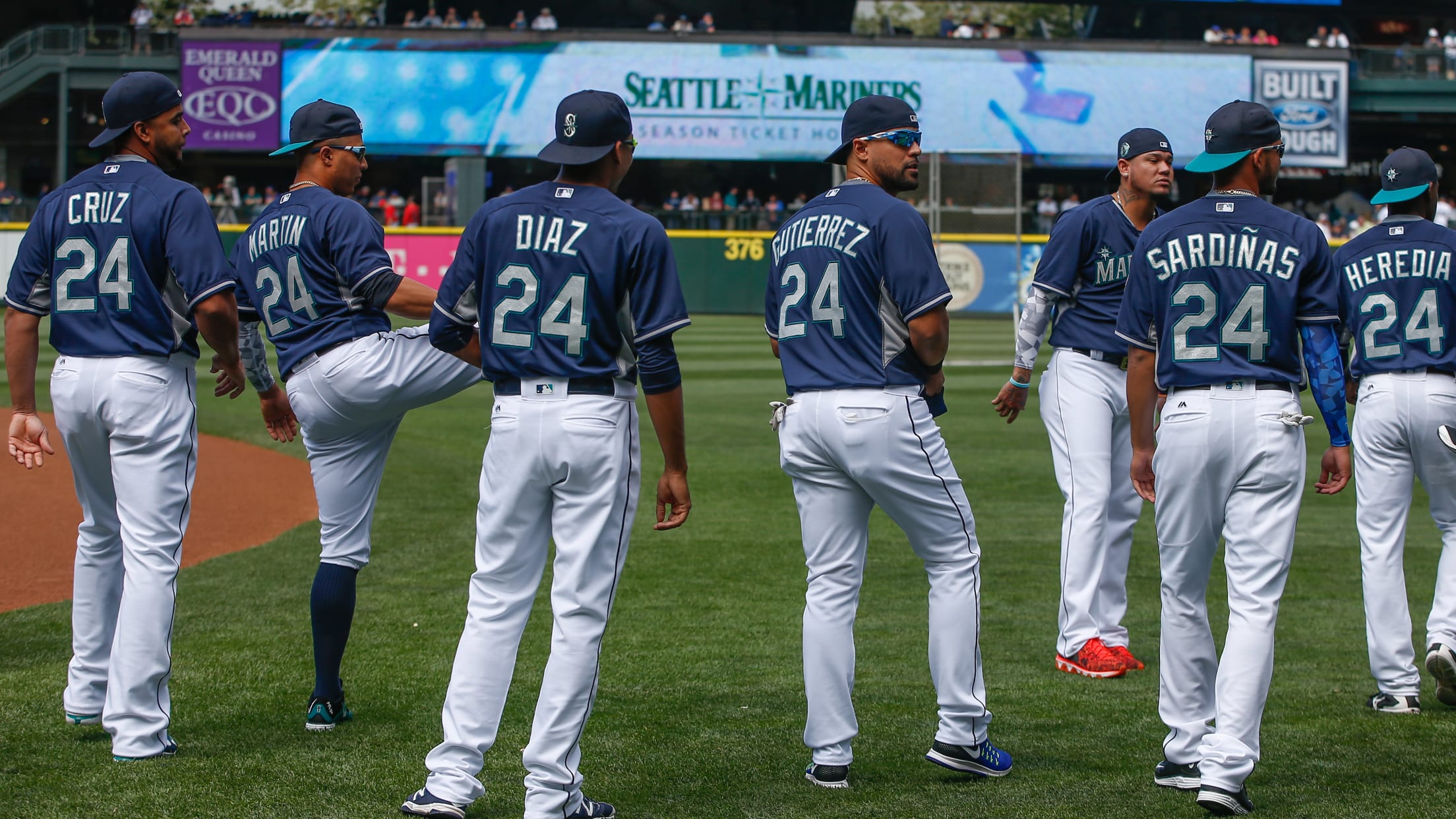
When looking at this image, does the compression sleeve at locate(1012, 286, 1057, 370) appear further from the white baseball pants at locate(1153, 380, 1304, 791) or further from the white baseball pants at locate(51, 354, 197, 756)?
the white baseball pants at locate(51, 354, 197, 756)

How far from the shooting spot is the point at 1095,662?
19.2 ft

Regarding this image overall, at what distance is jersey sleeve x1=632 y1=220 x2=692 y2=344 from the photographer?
3943 millimetres

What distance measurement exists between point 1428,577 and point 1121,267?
356 centimetres

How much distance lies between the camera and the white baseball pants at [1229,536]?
4113 mm

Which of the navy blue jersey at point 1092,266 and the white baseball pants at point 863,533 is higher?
the navy blue jersey at point 1092,266

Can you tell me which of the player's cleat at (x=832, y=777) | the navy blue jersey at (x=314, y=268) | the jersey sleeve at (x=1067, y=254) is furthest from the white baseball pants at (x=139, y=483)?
the jersey sleeve at (x=1067, y=254)

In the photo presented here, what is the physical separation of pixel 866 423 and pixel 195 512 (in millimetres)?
7129

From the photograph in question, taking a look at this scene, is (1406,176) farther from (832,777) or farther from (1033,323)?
(832,777)

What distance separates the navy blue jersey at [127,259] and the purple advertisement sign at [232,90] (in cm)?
3338

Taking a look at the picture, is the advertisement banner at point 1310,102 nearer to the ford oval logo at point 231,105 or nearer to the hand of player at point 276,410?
the ford oval logo at point 231,105

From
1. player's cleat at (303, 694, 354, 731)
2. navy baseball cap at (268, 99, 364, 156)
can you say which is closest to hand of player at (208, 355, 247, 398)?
navy baseball cap at (268, 99, 364, 156)

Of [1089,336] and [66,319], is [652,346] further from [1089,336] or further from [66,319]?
[1089,336]

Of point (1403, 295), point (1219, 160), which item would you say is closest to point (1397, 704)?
point (1403, 295)

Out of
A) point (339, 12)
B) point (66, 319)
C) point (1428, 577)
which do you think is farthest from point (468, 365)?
point (339, 12)
